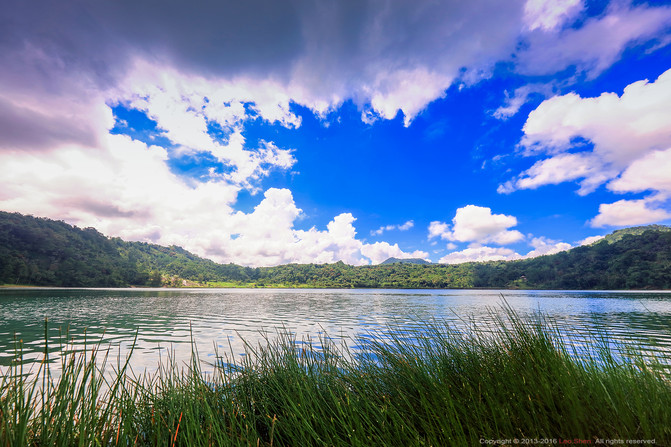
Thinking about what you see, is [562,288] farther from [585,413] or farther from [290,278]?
[585,413]

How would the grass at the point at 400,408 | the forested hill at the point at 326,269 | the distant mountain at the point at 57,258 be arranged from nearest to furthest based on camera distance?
the grass at the point at 400,408
the distant mountain at the point at 57,258
the forested hill at the point at 326,269

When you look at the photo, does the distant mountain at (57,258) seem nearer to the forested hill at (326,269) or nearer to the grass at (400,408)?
the forested hill at (326,269)

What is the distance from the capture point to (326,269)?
189125mm

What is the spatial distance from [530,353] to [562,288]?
478 ft

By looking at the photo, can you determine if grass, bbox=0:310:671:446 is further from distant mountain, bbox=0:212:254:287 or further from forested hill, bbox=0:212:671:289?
forested hill, bbox=0:212:671:289

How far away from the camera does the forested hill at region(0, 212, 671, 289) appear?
9388 cm

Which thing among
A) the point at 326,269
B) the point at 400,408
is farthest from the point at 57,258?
the point at 400,408

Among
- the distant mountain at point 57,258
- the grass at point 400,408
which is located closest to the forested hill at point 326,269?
the distant mountain at point 57,258

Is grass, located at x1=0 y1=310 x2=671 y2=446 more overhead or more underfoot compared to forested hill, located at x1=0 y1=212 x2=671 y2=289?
more underfoot

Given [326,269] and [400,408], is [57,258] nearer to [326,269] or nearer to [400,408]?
[326,269]

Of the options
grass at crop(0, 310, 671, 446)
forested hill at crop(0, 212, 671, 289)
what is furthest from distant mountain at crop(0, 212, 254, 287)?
grass at crop(0, 310, 671, 446)

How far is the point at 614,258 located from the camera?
10556 centimetres

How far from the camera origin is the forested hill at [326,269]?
93.9 m

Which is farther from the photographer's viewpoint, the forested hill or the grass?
the forested hill
